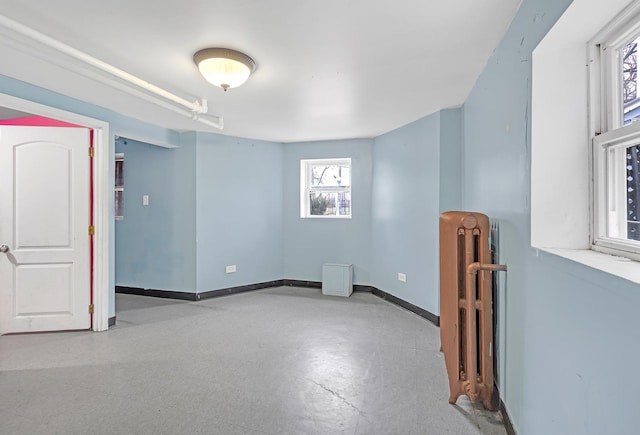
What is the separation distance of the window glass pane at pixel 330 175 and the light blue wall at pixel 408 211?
1.70ft

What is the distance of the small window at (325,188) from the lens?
16.9 feet

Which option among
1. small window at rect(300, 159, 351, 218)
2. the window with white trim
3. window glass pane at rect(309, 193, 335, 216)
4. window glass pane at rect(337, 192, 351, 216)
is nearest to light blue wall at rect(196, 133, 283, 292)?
small window at rect(300, 159, 351, 218)

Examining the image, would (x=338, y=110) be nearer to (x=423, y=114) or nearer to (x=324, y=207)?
(x=423, y=114)

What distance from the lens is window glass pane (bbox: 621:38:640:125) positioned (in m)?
1.16

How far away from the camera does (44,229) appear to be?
10.7 feet

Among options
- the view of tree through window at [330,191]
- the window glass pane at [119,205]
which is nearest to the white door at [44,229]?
the window glass pane at [119,205]

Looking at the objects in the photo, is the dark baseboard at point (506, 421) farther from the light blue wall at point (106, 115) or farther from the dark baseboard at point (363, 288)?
the light blue wall at point (106, 115)

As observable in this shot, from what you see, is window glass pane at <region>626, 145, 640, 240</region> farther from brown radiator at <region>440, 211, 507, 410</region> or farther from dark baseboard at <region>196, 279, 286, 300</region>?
dark baseboard at <region>196, 279, 286, 300</region>

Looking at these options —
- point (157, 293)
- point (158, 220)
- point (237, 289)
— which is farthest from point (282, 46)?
point (157, 293)

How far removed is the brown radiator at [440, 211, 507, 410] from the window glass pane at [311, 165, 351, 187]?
3180mm

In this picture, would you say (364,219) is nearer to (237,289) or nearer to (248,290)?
(248,290)

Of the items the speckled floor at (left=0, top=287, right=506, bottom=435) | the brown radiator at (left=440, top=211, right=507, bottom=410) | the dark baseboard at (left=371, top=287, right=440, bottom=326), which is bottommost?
the speckled floor at (left=0, top=287, right=506, bottom=435)

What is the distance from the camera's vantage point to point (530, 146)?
1484 millimetres

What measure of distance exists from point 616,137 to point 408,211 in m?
2.82
